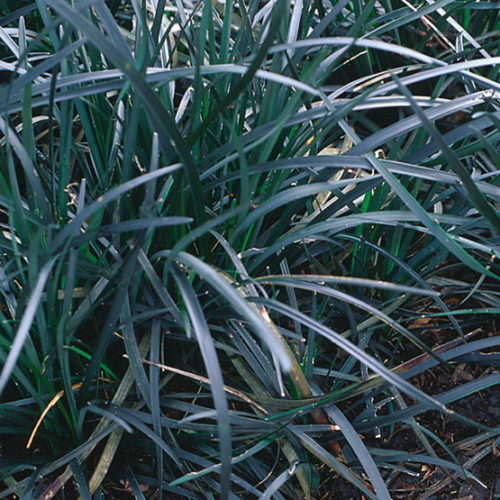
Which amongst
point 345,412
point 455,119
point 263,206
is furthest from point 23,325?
point 455,119

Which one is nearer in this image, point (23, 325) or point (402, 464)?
point (23, 325)

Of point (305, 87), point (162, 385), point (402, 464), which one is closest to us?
point (305, 87)

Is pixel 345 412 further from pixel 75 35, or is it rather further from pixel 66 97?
pixel 75 35

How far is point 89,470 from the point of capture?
1.33 m

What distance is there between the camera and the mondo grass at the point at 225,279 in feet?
3.73

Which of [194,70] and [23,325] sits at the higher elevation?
[194,70]

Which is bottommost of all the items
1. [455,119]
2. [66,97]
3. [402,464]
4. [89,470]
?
[402,464]

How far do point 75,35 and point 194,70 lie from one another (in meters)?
0.49

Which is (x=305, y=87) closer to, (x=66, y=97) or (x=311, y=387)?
(x=66, y=97)

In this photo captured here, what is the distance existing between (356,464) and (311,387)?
0.57 feet

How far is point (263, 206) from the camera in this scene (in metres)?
1.19

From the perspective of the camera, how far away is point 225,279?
110 centimetres

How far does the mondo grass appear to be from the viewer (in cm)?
114

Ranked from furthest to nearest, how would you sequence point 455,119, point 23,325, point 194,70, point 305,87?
point 455,119
point 194,70
point 305,87
point 23,325
